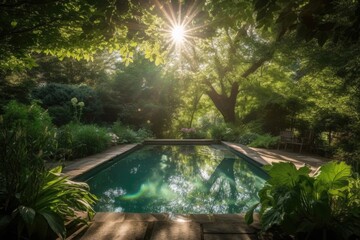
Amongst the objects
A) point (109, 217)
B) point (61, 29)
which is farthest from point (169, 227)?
point (61, 29)

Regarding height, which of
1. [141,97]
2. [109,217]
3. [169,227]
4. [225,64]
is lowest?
[109,217]

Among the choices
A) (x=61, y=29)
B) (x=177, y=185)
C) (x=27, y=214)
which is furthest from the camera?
(x=177, y=185)

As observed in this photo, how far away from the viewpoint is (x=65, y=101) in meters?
14.5

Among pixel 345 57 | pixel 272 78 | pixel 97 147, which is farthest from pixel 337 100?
pixel 272 78

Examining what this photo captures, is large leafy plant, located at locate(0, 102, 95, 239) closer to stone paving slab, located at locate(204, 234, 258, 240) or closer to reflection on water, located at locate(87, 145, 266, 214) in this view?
stone paving slab, located at locate(204, 234, 258, 240)

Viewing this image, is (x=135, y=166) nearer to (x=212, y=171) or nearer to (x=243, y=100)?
(x=212, y=171)

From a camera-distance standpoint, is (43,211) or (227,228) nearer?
(43,211)

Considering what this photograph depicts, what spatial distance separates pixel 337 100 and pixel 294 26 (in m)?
6.83

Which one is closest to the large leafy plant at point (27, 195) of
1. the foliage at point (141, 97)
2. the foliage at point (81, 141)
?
the foliage at point (81, 141)

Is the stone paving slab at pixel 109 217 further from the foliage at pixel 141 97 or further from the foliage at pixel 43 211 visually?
the foliage at pixel 141 97

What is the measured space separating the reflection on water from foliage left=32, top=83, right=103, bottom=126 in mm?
5194

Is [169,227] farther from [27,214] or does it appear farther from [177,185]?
[177,185]

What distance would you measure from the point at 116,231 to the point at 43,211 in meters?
0.70

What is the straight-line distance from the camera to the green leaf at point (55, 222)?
2370 millimetres
